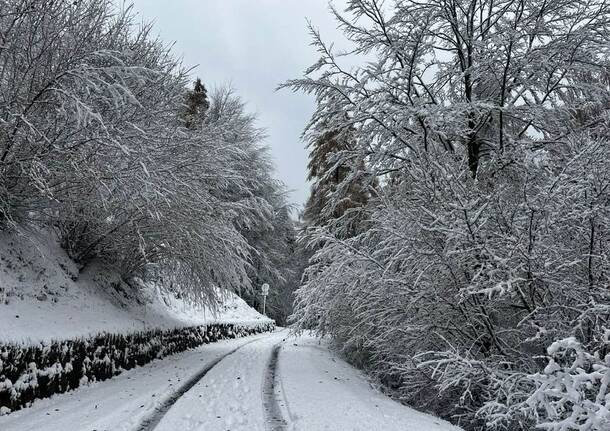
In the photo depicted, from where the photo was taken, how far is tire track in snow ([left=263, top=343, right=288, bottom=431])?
647cm

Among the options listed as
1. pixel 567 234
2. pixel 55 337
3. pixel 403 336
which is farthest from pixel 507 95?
pixel 55 337

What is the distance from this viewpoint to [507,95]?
953 cm

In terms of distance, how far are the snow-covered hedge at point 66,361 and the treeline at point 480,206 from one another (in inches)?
187

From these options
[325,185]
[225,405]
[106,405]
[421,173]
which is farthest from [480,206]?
[325,185]

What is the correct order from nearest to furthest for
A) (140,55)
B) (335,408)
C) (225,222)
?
(335,408)
(140,55)
(225,222)

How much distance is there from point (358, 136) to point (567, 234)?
4.17 m

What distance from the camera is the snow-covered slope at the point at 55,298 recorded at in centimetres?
906

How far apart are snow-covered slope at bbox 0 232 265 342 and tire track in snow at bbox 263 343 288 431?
160 inches

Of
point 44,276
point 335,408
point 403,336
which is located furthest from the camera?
point 44,276

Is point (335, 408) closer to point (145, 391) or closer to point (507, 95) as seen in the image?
point (145, 391)

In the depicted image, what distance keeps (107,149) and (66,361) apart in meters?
4.43

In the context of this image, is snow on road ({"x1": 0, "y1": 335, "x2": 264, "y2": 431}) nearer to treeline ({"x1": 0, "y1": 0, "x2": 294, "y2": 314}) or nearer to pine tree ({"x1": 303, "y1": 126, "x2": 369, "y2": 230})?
treeline ({"x1": 0, "y1": 0, "x2": 294, "y2": 314})

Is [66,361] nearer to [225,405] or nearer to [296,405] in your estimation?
[225,405]

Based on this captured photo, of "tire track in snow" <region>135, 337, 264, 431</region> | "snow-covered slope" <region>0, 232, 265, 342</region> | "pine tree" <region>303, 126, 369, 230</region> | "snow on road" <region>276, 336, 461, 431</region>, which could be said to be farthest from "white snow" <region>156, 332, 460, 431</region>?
"pine tree" <region>303, 126, 369, 230</region>
